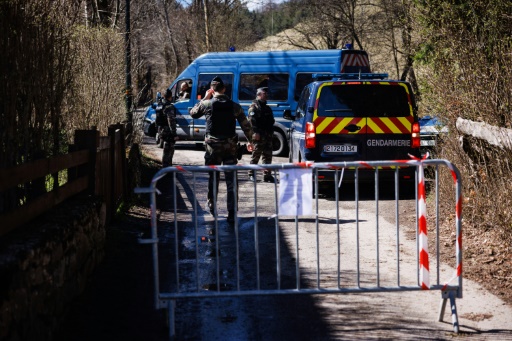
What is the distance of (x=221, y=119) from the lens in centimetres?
1085

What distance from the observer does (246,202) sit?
43.0 ft

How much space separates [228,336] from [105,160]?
15.5 feet

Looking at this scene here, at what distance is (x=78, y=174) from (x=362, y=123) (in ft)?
19.2

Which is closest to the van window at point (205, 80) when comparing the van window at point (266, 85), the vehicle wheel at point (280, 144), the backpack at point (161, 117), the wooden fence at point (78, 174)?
the van window at point (266, 85)

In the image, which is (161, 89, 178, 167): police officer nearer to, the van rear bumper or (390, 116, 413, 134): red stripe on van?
the van rear bumper

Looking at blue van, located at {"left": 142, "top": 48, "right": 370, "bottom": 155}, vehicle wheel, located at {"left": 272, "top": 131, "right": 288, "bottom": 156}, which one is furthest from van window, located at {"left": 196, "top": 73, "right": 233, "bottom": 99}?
vehicle wheel, located at {"left": 272, "top": 131, "right": 288, "bottom": 156}

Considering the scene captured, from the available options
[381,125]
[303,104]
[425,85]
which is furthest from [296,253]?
[303,104]

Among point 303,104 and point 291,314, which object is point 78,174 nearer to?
point 291,314

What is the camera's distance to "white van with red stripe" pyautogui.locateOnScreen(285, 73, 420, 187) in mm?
12961

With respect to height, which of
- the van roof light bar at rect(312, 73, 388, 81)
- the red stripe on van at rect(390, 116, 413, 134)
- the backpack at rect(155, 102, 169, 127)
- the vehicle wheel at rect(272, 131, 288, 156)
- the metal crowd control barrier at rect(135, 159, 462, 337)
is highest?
the van roof light bar at rect(312, 73, 388, 81)

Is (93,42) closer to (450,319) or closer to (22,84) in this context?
(22,84)

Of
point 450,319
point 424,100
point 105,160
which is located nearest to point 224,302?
point 450,319

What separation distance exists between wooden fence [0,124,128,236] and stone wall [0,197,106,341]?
0.11 meters

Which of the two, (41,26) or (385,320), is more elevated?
(41,26)
